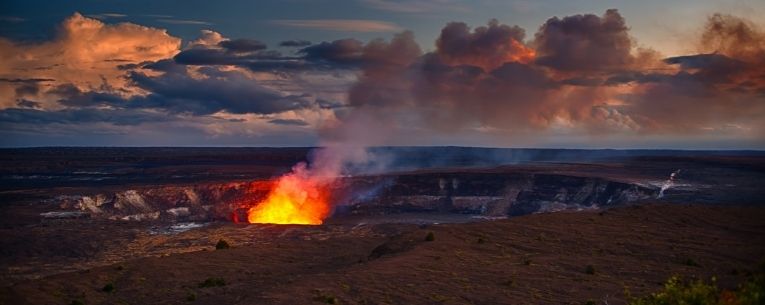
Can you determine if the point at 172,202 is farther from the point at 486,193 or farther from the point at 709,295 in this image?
the point at 709,295

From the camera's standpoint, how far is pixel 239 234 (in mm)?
63469

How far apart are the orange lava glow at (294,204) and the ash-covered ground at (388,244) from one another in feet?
6.82

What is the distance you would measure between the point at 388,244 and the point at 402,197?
52.9 m

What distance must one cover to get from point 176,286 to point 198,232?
30.8 m

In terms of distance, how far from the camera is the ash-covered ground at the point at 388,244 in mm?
32062

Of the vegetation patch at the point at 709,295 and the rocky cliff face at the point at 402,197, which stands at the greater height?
the vegetation patch at the point at 709,295

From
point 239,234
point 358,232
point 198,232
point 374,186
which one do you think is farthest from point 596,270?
point 374,186

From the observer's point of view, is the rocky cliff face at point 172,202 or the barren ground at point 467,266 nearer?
the barren ground at point 467,266

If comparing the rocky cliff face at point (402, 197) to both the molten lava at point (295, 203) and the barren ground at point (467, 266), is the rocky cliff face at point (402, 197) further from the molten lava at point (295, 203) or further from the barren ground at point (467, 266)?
the barren ground at point (467, 266)

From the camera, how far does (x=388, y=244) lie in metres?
44.6

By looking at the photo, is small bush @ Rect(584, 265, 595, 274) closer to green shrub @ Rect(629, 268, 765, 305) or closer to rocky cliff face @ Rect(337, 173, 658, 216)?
green shrub @ Rect(629, 268, 765, 305)

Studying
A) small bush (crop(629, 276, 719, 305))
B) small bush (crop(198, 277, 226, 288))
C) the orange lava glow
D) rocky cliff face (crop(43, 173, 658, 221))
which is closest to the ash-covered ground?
rocky cliff face (crop(43, 173, 658, 221))

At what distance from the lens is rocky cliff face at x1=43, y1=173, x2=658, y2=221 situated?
82125 mm

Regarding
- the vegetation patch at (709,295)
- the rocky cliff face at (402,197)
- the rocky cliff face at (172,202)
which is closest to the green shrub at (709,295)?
the vegetation patch at (709,295)
